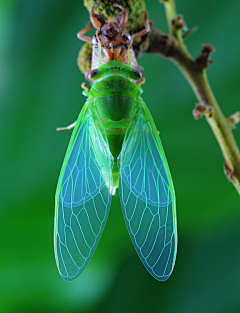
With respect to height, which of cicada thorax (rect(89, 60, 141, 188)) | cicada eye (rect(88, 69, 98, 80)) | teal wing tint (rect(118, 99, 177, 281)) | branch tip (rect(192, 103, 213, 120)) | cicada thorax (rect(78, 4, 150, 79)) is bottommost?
teal wing tint (rect(118, 99, 177, 281))

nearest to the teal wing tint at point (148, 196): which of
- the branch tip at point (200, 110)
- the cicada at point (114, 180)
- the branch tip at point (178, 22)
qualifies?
the cicada at point (114, 180)

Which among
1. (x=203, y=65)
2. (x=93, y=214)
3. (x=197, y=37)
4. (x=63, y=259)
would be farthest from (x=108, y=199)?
(x=197, y=37)

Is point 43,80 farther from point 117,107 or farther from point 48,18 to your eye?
point 117,107

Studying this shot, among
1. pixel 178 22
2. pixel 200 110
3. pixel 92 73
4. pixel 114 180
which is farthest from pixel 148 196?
pixel 178 22

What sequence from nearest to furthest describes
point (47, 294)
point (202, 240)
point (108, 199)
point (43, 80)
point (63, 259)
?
point (63, 259) < point (108, 199) < point (47, 294) < point (202, 240) < point (43, 80)

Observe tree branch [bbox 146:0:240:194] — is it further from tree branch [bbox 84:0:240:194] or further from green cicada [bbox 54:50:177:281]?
green cicada [bbox 54:50:177:281]

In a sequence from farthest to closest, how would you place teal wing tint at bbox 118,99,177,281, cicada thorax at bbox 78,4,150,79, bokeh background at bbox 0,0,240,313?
bokeh background at bbox 0,0,240,313, cicada thorax at bbox 78,4,150,79, teal wing tint at bbox 118,99,177,281

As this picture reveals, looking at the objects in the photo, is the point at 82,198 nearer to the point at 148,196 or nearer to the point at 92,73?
the point at 148,196

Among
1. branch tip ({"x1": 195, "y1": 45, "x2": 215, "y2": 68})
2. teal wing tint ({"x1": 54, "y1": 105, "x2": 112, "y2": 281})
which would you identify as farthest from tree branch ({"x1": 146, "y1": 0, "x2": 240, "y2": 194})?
teal wing tint ({"x1": 54, "y1": 105, "x2": 112, "y2": 281})
